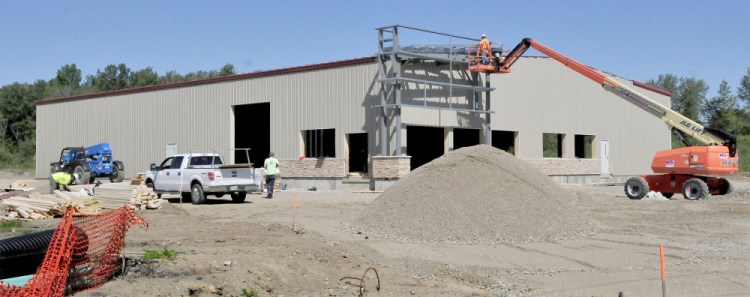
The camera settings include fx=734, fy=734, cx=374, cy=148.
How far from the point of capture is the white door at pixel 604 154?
1775 inches

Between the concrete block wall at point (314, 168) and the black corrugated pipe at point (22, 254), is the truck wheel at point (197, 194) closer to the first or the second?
the concrete block wall at point (314, 168)

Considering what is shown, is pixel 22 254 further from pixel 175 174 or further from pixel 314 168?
pixel 314 168

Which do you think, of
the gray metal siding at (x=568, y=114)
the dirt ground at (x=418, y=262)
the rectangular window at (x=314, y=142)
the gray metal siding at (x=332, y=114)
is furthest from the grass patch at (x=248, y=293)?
the gray metal siding at (x=568, y=114)

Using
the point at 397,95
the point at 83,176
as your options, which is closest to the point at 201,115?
the point at 83,176

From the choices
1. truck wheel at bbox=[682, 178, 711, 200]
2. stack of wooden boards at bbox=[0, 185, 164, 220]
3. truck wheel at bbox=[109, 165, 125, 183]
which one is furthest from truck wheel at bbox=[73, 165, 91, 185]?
truck wheel at bbox=[682, 178, 711, 200]

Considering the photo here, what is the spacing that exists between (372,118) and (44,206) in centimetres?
1600

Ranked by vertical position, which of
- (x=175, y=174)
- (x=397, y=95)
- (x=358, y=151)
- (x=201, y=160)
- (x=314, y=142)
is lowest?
(x=175, y=174)

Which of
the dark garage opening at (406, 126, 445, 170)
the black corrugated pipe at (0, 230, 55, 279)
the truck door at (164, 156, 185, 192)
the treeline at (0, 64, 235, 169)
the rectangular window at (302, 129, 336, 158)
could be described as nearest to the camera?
the black corrugated pipe at (0, 230, 55, 279)

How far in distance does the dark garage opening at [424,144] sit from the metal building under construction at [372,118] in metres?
0.07

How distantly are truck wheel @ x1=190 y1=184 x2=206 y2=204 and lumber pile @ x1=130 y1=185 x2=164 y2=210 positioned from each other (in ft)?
6.44

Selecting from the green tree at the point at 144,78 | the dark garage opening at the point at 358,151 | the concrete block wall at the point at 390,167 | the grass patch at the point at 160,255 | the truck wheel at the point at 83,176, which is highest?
the green tree at the point at 144,78

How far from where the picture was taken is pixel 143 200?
76.1 ft

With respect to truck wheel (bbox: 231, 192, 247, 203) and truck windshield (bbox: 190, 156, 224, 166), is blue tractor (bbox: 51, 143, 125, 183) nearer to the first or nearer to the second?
truck windshield (bbox: 190, 156, 224, 166)

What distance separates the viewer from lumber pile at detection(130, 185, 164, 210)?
74.9 feet
